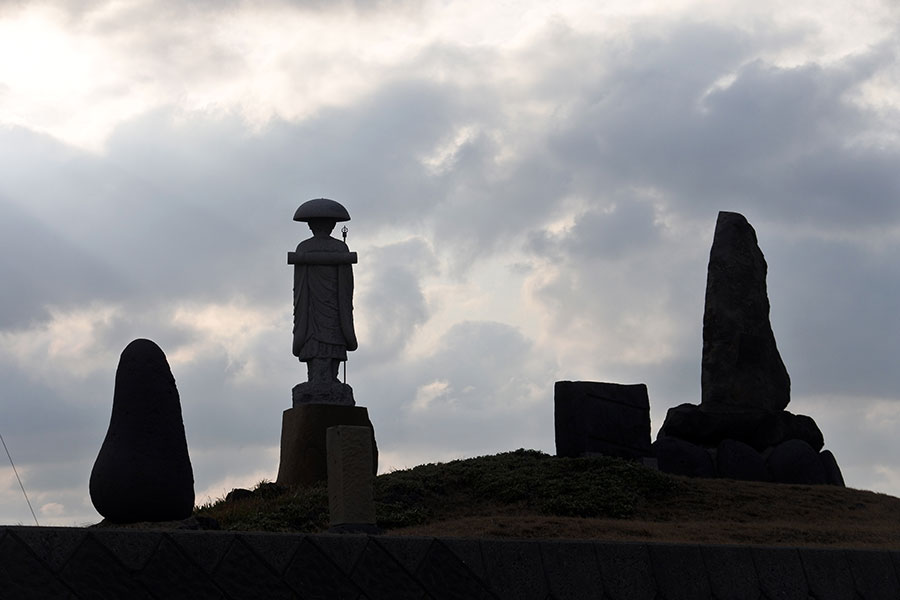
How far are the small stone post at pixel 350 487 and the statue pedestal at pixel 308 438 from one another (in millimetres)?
6534

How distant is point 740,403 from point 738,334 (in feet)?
3.78

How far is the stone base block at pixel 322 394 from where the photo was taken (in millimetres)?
19203

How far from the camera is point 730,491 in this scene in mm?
16562

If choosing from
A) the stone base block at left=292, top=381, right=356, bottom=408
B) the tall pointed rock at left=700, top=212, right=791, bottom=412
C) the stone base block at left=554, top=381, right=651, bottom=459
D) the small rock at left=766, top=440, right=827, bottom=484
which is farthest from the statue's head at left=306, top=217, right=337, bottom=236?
the small rock at left=766, top=440, right=827, bottom=484

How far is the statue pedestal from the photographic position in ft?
59.9

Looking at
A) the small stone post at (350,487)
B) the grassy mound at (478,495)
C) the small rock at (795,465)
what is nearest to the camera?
the small stone post at (350,487)

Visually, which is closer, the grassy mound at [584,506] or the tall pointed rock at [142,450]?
the tall pointed rock at [142,450]

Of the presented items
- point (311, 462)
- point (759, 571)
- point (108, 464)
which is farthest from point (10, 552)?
point (311, 462)

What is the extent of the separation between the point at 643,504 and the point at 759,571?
9.10 meters

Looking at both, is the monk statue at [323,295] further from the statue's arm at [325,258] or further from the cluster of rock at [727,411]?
the cluster of rock at [727,411]

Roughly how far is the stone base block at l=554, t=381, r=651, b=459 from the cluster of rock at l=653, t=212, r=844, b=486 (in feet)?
3.89

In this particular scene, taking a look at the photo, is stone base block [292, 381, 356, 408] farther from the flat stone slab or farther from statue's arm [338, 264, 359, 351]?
the flat stone slab

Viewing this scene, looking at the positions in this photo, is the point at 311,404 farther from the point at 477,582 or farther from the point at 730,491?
the point at 477,582

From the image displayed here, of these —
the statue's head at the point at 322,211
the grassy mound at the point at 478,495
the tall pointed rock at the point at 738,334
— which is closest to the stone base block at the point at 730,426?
the tall pointed rock at the point at 738,334
